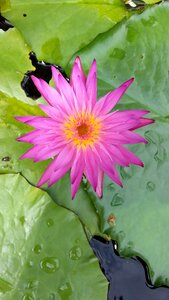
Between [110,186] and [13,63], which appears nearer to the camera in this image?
[110,186]

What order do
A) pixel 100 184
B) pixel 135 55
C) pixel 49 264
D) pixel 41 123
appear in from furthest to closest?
pixel 135 55 < pixel 49 264 < pixel 100 184 < pixel 41 123

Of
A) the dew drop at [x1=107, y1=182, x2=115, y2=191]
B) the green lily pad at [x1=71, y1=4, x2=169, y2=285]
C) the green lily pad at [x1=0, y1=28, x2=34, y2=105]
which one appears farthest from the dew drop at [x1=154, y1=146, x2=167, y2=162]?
the green lily pad at [x1=0, y1=28, x2=34, y2=105]

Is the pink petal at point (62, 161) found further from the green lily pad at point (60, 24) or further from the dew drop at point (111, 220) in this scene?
the green lily pad at point (60, 24)

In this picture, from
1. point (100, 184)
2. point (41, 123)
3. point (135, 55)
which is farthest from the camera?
point (135, 55)

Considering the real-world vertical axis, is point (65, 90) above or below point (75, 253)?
above

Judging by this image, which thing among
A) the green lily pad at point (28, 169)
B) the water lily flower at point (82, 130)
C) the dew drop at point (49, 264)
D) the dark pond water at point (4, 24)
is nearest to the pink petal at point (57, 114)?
the water lily flower at point (82, 130)

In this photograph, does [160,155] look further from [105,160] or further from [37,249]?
[37,249]

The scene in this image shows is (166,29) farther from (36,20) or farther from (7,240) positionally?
(7,240)

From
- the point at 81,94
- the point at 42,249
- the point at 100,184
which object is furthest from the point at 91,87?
the point at 42,249
